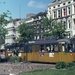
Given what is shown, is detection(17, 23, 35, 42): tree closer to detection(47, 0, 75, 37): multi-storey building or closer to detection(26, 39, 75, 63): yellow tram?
detection(47, 0, 75, 37): multi-storey building

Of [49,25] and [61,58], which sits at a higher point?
[49,25]

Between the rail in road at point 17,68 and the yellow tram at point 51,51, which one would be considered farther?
the yellow tram at point 51,51

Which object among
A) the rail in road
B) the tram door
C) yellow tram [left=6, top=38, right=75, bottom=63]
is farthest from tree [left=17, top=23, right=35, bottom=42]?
the rail in road

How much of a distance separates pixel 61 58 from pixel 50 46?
97.5 inches

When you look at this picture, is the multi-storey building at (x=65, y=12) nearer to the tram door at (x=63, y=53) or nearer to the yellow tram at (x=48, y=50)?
the yellow tram at (x=48, y=50)

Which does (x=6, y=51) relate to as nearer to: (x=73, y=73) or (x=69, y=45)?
(x=69, y=45)

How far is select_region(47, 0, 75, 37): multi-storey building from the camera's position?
6308 cm

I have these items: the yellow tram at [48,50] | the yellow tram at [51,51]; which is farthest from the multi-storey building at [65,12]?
the yellow tram at [51,51]

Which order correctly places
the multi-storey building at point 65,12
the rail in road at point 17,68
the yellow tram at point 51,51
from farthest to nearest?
the multi-storey building at point 65,12, the yellow tram at point 51,51, the rail in road at point 17,68

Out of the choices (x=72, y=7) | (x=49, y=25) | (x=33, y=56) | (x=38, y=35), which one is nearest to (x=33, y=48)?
(x=33, y=56)

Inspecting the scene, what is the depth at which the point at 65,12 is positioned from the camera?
65938 mm

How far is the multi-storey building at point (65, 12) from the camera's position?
2483 inches

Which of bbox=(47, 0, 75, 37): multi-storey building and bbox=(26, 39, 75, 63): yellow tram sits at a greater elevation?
bbox=(47, 0, 75, 37): multi-storey building

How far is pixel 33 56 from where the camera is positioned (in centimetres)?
3628
